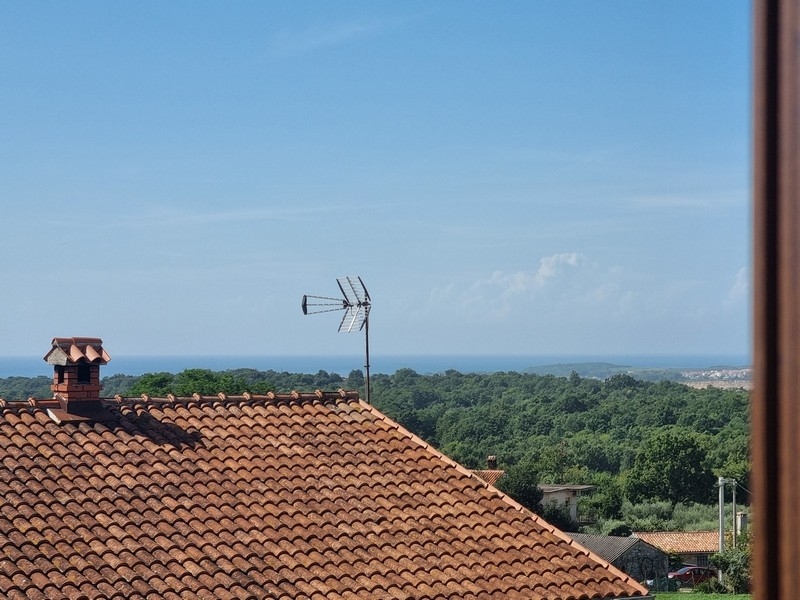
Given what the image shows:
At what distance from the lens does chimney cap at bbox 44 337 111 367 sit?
33.0ft

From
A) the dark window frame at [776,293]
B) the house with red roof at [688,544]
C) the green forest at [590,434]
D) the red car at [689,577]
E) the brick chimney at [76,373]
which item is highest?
the dark window frame at [776,293]

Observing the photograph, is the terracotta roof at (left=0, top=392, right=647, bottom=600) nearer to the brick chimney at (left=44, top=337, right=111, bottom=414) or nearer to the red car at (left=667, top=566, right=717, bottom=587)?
the brick chimney at (left=44, top=337, right=111, bottom=414)

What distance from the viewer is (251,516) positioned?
927cm

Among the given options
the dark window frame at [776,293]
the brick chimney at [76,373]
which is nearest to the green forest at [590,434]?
the brick chimney at [76,373]

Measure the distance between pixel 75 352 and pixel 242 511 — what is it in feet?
7.90

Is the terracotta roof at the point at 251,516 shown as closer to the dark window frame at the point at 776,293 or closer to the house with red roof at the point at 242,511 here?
the house with red roof at the point at 242,511

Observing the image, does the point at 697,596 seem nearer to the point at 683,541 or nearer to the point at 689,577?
the point at 689,577

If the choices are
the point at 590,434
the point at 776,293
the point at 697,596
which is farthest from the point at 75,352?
the point at 590,434

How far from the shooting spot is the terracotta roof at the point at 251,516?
8.32 meters

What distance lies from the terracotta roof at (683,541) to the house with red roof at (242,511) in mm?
37767

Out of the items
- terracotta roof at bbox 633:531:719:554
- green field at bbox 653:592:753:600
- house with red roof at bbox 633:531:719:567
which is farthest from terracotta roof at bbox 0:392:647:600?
terracotta roof at bbox 633:531:719:554

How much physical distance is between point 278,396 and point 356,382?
105 metres

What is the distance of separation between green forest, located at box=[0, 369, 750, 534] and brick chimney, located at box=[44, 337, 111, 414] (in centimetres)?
2655

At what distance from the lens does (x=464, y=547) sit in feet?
31.1
